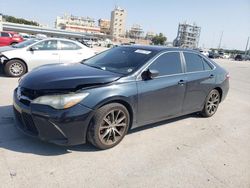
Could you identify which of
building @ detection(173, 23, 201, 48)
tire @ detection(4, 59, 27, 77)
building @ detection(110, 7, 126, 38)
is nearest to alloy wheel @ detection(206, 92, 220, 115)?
tire @ detection(4, 59, 27, 77)

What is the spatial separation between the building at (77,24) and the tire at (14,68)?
132223 millimetres

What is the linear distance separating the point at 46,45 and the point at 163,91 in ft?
19.6

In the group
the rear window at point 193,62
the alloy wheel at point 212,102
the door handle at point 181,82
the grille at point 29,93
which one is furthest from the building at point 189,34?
the grille at point 29,93

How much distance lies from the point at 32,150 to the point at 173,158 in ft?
6.73

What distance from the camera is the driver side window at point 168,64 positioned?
4.36 meters

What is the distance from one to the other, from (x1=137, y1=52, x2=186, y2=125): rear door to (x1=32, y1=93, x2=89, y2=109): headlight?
3.65 feet

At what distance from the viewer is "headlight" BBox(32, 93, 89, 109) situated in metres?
3.24

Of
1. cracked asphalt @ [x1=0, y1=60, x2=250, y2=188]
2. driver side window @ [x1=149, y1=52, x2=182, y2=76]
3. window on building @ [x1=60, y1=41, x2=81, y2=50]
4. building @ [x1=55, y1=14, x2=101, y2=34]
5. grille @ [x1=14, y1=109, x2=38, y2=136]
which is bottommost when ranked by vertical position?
cracked asphalt @ [x1=0, y1=60, x2=250, y2=188]

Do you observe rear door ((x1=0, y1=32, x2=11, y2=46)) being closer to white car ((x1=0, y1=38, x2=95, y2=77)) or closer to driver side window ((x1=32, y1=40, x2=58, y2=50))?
white car ((x1=0, y1=38, x2=95, y2=77))

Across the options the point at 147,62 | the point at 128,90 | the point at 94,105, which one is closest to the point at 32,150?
the point at 94,105

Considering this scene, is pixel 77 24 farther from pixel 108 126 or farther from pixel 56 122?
pixel 56 122

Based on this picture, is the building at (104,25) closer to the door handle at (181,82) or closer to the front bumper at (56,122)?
the door handle at (181,82)

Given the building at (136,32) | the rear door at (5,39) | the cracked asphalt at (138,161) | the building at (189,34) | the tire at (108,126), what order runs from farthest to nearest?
the building at (136,32)
the building at (189,34)
the rear door at (5,39)
the tire at (108,126)
the cracked asphalt at (138,161)

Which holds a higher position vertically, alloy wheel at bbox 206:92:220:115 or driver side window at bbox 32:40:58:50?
driver side window at bbox 32:40:58:50
